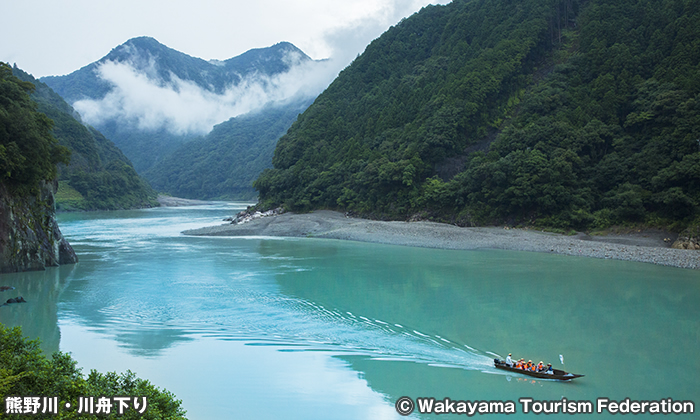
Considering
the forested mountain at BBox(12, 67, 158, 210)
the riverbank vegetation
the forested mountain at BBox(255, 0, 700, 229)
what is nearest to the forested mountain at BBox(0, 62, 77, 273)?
the riverbank vegetation

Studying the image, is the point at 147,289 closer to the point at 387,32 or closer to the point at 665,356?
the point at 665,356

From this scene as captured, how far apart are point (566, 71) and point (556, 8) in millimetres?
15497

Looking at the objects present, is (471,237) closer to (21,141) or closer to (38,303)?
(38,303)

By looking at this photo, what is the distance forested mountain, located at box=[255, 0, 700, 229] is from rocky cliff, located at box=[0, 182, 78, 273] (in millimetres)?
32293

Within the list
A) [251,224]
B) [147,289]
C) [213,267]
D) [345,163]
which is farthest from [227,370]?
[345,163]

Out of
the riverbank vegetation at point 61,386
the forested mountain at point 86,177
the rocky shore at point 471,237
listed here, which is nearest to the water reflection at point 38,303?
the riverbank vegetation at point 61,386

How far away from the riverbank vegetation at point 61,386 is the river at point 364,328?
2.33m

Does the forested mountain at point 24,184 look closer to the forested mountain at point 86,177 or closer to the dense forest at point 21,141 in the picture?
the dense forest at point 21,141

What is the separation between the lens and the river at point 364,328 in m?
10.8

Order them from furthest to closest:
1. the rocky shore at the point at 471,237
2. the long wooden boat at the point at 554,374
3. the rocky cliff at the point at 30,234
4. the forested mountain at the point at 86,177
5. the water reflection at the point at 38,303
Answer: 1. the forested mountain at the point at 86,177
2. the rocky shore at the point at 471,237
3. the rocky cliff at the point at 30,234
4. the water reflection at the point at 38,303
5. the long wooden boat at the point at 554,374

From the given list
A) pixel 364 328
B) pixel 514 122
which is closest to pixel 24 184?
pixel 364 328

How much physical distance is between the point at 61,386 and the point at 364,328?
9728 mm

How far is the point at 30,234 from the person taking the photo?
25516mm

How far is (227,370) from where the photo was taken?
12.0 meters
